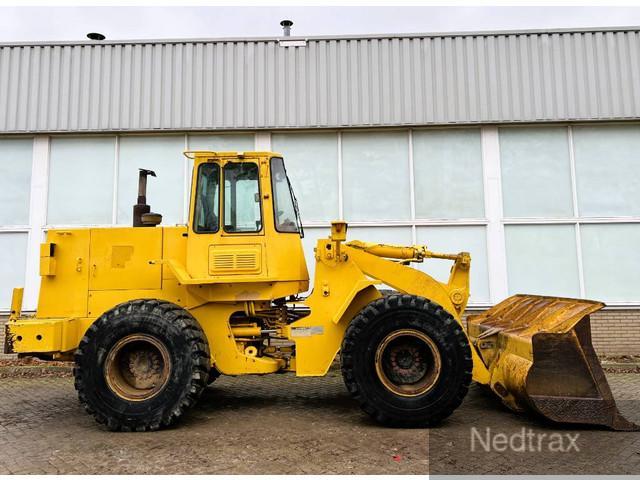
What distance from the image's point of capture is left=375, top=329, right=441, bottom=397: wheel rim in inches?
209

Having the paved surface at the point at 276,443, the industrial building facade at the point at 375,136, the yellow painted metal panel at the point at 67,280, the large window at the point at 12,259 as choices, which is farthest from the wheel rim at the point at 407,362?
the large window at the point at 12,259

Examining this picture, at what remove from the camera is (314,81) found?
10461 millimetres

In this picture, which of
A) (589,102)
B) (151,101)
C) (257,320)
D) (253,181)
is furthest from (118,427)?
(589,102)

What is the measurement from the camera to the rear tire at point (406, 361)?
5.19 metres

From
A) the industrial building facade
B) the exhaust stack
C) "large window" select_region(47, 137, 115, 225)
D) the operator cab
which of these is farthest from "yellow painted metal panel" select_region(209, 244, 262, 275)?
"large window" select_region(47, 137, 115, 225)

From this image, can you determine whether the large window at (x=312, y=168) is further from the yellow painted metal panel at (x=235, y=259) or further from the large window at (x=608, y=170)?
the large window at (x=608, y=170)

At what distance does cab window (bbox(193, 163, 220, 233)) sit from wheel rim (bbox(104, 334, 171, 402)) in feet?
4.93

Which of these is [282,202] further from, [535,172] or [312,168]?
[535,172]

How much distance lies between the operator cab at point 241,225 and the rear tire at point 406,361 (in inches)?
49.7

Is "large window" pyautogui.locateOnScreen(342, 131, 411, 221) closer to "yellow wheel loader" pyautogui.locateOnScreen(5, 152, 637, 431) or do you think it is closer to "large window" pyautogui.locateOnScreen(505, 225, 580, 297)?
"large window" pyautogui.locateOnScreen(505, 225, 580, 297)

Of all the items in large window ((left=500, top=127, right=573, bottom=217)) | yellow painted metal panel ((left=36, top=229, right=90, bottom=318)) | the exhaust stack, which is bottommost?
yellow painted metal panel ((left=36, top=229, right=90, bottom=318))

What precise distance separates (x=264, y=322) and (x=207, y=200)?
5.83 ft

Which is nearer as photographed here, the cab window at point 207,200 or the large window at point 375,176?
the cab window at point 207,200

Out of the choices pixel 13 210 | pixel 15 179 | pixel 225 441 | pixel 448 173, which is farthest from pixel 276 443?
pixel 15 179
